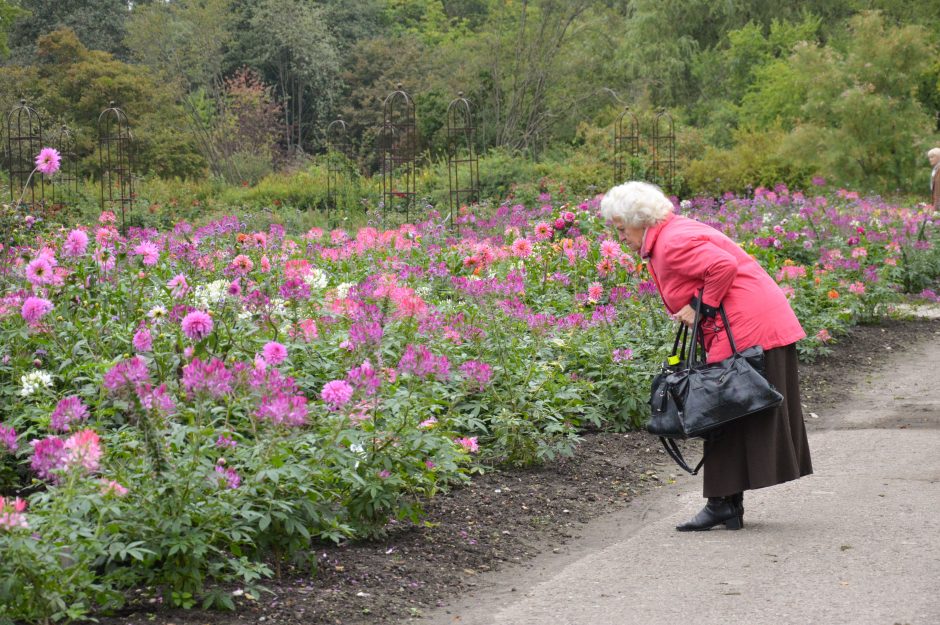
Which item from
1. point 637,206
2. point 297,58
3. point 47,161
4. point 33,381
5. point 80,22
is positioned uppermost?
point 80,22

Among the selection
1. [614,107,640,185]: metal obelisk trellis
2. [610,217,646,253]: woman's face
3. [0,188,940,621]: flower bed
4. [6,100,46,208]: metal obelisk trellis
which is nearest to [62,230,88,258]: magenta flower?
[0,188,940,621]: flower bed

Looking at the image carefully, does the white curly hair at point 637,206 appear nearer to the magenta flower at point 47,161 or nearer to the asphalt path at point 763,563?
the asphalt path at point 763,563

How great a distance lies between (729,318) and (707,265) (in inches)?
9.9

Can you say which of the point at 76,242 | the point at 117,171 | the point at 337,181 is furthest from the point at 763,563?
the point at 117,171

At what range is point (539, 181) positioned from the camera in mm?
17625

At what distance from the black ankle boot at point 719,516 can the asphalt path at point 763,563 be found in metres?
0.04

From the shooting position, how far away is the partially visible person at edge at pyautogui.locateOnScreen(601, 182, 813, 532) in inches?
171

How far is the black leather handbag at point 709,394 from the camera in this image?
166 inches

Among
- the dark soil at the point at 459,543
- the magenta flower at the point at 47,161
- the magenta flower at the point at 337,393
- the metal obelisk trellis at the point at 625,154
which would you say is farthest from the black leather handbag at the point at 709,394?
the metal obelisk trellis at the point at 625,154

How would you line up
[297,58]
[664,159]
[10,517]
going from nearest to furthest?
[10,517]
[664,159]
[297,58]

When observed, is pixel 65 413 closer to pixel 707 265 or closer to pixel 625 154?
pixel 707 265

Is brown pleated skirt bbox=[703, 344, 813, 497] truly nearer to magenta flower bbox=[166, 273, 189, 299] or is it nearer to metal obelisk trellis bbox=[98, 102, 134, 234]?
magenta flower bbox=[166, 273, 189, 299]

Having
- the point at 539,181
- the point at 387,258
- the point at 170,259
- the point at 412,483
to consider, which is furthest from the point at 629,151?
the point at 412,483

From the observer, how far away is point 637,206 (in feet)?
14.4
